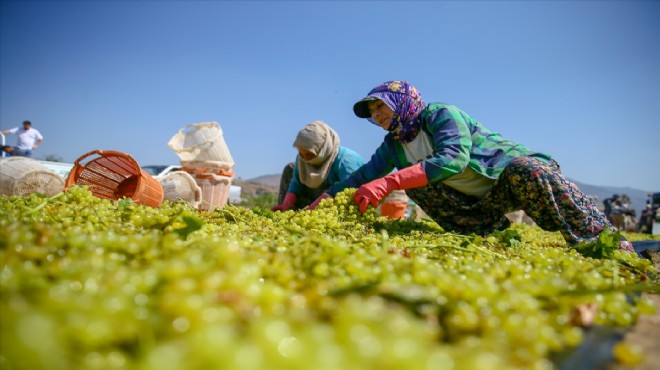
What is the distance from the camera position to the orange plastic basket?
116 inches

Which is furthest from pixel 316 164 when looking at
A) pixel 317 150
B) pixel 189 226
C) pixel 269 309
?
pixel 269 309

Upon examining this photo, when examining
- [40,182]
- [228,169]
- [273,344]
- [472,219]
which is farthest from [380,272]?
[228,169]

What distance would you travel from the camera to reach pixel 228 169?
645 centimetres

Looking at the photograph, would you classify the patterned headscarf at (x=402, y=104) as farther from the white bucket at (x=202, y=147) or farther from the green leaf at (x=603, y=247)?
the white bucket at (x=202, y=147)

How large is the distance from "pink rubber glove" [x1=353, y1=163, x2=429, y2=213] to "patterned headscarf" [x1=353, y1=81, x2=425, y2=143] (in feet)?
2.38

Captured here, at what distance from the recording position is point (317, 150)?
15.8 feet

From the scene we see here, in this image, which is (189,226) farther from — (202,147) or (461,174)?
(202,147)

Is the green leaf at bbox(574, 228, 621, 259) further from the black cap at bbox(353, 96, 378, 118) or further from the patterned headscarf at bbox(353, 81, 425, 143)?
the black cap at bbox(353, 96, 378, 118)

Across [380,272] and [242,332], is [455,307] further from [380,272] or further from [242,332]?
[242,332]

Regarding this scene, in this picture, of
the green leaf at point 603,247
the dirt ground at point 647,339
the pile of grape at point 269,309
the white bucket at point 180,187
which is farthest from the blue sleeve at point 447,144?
the white bucket at point 180,187

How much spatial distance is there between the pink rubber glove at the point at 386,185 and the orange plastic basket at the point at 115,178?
5.57ft

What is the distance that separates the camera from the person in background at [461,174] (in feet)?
8.82

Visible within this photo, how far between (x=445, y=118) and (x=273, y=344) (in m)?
2.87

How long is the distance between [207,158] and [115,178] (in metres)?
2.69
